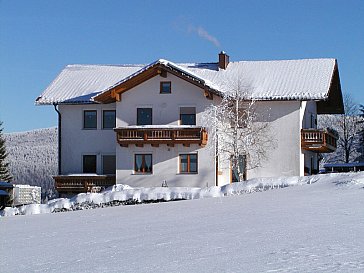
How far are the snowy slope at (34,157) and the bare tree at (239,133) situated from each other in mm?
58408

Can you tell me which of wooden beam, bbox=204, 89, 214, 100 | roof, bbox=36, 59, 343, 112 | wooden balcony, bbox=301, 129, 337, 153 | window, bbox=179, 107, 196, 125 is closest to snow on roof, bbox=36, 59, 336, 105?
roof, bbox=36, 59, 343, 112

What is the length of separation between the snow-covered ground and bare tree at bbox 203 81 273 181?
1071cm

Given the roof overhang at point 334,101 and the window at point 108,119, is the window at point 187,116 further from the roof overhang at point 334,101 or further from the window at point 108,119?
the roof overhang at point 334,101

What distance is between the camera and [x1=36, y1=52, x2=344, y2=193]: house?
128ft

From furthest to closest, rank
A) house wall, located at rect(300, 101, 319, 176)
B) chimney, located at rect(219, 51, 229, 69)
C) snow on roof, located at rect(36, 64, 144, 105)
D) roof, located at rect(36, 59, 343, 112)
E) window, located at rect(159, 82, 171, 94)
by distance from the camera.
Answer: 1. chimney, located at rect(219, 51, 229, 69)
2. snow on roof, located at rect(36, 64, 144, 105)
3. house wall, located at rect(300, 101, 319, 176)
4. window, located at rect(159, 82, 171, 94)
5. roof, located at rect(36, 59, 343, 112)

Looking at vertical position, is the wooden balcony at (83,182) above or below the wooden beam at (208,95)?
below

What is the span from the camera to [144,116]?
131 feet

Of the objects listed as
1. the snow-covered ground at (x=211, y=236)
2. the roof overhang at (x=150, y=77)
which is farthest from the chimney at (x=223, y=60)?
the snow-covered ground at (x=211, y=236)

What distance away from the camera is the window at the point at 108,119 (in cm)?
4166

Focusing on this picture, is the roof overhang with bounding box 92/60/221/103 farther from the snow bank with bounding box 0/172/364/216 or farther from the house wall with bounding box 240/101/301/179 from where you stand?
the snow bank with bounding box 0/172/364/216

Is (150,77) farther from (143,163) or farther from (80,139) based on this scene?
(80,139)

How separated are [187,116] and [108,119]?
5.15 metres

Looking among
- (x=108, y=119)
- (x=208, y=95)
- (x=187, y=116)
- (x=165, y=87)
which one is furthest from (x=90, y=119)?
(x=208, y=95)

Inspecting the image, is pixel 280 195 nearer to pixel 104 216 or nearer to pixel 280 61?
pixel 104 216
